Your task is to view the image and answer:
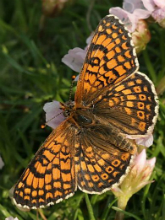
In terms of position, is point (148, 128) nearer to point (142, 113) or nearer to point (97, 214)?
point (142, 113)

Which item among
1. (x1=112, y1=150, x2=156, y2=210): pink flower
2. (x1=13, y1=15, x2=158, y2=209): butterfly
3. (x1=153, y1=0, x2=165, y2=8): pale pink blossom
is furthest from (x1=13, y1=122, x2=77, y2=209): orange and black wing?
(x1=153, y1=0, x2=165, y2=8): pale pink blossom

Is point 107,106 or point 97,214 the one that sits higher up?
point 107,106

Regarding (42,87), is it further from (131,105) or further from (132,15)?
(131,105)

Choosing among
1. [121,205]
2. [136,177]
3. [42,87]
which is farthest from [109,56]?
[42,87]

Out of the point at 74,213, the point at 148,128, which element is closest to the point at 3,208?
the point at 74,213

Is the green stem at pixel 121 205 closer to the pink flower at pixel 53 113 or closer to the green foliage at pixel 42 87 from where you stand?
the green foliage at pixel 42 87

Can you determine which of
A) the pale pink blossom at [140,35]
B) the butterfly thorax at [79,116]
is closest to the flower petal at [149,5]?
the pale pink blossom at [140,35]

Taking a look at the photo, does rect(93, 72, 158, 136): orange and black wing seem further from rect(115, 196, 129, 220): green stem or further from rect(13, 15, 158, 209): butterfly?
rect(115, 196, 129, 220): green stem
